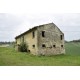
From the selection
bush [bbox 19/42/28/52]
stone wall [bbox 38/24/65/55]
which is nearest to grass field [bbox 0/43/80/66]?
bush [bbox 19/42/28/52]

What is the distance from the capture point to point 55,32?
68.5 ft

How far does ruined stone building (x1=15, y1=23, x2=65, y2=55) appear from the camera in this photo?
20.3 meters

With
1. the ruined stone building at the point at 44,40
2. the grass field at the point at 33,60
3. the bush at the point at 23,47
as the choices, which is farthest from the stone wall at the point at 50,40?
the grass field at the point at 33,60

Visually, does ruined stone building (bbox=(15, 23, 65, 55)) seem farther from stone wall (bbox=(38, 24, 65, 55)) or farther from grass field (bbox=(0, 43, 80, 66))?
grass field (bbox=(0, 43, 80, 66))

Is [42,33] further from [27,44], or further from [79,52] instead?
[79,52]

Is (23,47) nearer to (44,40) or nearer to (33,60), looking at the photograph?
(44,40)

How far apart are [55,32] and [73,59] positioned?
17.6 ft

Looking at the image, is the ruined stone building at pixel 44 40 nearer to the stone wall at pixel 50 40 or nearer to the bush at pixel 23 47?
the stone wall at pixel 50 40

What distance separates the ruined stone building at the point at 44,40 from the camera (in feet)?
66.5
